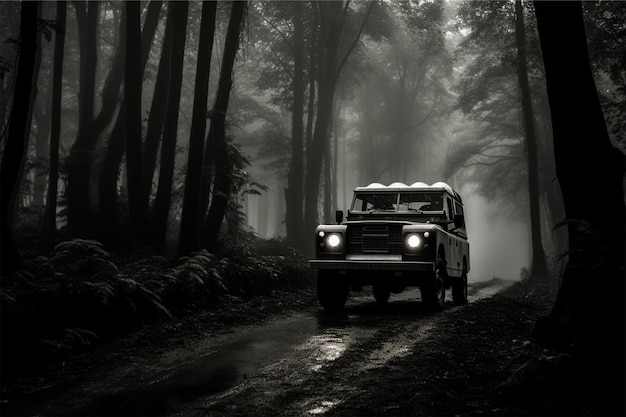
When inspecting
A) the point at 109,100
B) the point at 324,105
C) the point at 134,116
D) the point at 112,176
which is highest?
the point at 324,105

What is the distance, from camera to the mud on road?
14.4 feet

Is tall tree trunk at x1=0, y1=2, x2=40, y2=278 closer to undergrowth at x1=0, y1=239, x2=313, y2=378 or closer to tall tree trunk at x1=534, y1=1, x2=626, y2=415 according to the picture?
undergrowth at x1=0, y1=239, x2=313, y2=378

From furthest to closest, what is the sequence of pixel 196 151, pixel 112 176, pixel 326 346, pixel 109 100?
1. pixel 109 100
2. pixel 112 176
3. pixel 196 151
4. pixel 326 346

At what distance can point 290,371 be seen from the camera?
536 cm

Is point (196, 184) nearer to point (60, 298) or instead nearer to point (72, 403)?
point (60, 298)

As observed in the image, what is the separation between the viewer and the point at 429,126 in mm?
37594

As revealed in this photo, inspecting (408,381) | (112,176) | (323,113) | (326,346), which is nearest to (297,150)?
(323,113)

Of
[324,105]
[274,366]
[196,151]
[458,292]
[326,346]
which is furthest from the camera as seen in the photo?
[324,105]

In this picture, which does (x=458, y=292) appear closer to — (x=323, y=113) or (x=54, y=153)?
(x=54, y=153)

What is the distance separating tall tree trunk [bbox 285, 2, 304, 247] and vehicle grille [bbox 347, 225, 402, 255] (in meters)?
11.8

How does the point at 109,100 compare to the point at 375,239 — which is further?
the point at 109,100

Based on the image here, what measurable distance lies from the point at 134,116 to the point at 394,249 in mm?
7160

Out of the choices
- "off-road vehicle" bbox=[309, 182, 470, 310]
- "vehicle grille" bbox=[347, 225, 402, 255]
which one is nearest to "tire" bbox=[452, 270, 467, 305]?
"off-road vehicle" bbox=[309, 182, 470, 310]

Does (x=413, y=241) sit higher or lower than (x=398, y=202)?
lower
